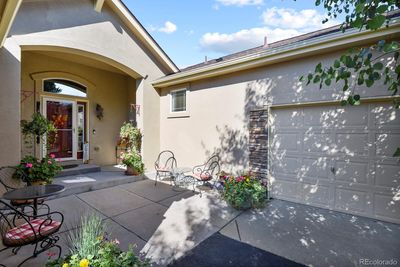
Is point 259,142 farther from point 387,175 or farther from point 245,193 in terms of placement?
point 387,175

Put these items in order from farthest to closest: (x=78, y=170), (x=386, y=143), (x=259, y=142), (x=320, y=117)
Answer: (x=78, y=170)
(x=259, y=142)
(x=320, y=117)
(x=386, y=143)

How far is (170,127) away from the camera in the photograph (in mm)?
7148

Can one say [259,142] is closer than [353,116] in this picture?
No

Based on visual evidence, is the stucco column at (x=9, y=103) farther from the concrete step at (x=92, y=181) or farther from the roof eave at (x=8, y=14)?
the concrete step at (x=92, y=181)

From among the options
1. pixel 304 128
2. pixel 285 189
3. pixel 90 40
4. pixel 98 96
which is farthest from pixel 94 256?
pixel 98 96

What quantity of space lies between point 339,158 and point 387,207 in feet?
3.62

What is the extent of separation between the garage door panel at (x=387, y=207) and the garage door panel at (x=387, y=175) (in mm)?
219

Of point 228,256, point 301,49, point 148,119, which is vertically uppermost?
point 301,49

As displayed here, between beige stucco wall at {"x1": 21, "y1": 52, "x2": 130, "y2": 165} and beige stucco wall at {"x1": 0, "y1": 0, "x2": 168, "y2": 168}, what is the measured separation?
6.18 feet

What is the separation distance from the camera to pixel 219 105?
5723 millimetres

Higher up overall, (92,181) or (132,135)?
(132,135)

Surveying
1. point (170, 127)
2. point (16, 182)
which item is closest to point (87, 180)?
point (16, 182)

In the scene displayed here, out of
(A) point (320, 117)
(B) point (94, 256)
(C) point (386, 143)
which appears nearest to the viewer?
(B) point (94, 256)

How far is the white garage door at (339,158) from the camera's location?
141 inches
